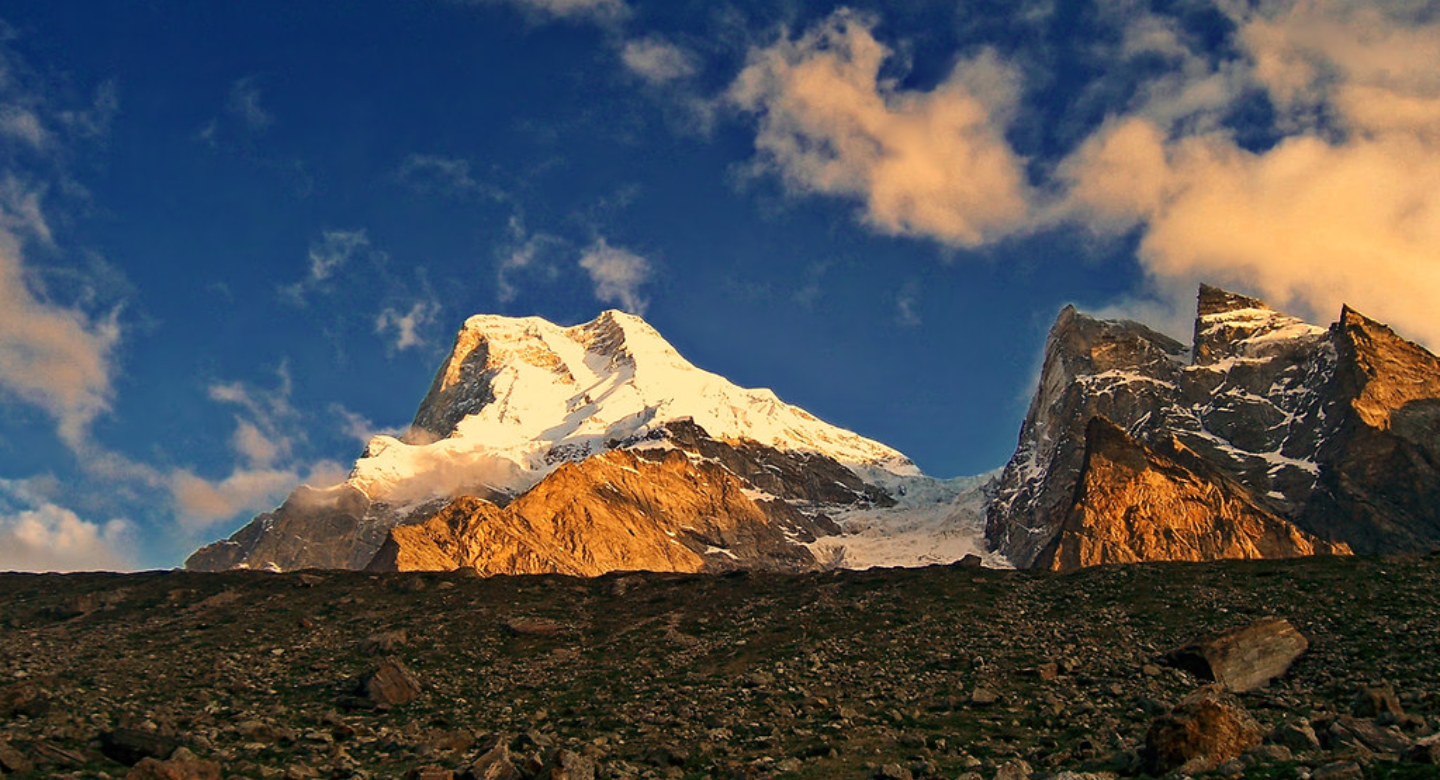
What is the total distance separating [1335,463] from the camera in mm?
196625

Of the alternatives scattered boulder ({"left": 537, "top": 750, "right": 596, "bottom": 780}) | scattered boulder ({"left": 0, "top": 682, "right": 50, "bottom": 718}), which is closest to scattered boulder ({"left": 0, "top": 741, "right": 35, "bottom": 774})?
scattered boulder ({"left": 0, "top": 682, "right": 50, "bottom": 718})

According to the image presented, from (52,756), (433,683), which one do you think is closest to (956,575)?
(433,683)

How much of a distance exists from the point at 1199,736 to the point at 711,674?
20169mm

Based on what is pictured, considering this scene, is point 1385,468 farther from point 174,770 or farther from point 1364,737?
point 174,770

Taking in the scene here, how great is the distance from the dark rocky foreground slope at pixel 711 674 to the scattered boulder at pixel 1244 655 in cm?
37

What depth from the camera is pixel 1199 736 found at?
23.3m

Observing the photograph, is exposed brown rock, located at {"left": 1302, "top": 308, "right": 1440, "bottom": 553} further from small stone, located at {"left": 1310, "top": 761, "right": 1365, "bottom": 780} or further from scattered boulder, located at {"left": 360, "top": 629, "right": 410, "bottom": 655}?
small stone, located at {"left": 1310, "top": 761, "right": 1365, "bottom": 780}

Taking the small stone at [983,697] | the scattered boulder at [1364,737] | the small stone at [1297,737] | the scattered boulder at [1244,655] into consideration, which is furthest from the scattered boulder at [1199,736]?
the scattered boulder at [1244,655]

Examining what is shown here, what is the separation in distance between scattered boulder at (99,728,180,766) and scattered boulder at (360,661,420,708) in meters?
8.13

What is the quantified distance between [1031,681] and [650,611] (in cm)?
2151

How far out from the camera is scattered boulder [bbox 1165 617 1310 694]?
34.4 m

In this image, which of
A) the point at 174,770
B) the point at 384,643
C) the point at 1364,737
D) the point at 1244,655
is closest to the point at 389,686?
the point at 384,643

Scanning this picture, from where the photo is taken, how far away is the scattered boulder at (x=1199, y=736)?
2300 centimetres

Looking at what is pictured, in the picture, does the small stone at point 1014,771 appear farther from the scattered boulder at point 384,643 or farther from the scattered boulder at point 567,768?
the scattered boulder at point 384,643
